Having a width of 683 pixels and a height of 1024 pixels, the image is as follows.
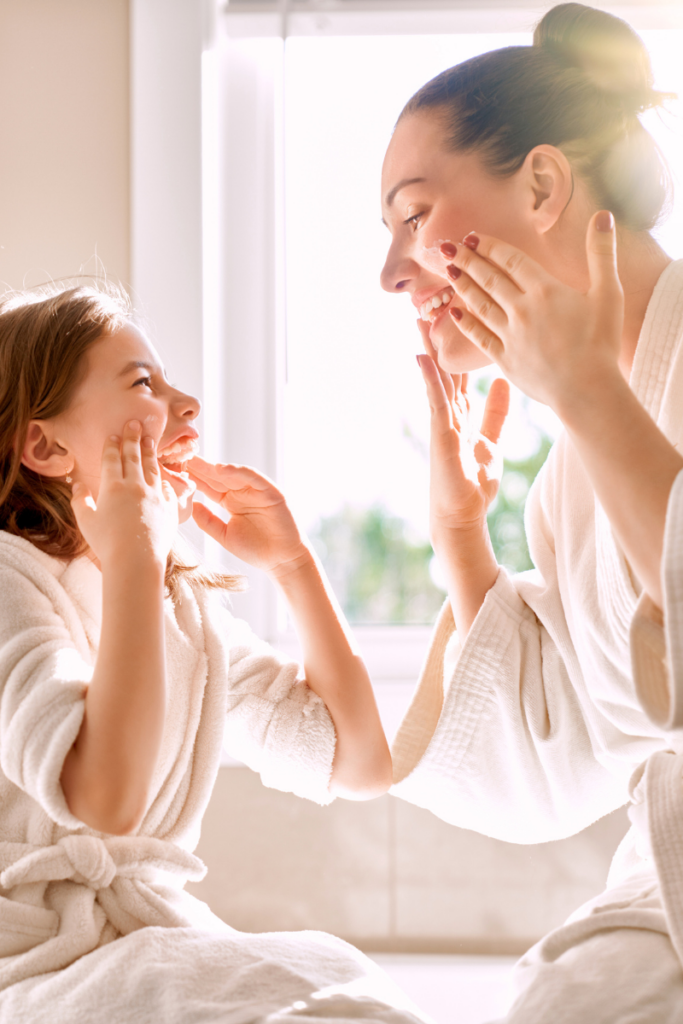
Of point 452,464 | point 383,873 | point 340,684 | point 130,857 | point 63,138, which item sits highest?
point 63,138

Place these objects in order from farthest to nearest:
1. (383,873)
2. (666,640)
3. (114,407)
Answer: (383,873) → (114,407) → (666,640)

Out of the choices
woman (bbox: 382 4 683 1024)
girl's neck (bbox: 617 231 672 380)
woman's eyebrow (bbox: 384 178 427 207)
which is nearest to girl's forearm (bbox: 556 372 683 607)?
woman (bbox: 382 4 683 1024)

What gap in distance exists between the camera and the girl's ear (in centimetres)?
93

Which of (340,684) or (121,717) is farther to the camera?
(340,684)

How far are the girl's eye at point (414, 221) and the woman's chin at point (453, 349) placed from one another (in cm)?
11

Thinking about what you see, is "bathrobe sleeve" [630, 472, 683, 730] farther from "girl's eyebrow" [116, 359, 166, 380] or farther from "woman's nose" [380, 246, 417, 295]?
"girl's eyebrow" [116, 359, 166, 380]

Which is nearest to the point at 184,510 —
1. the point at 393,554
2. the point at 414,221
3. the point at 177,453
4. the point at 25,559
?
the point at 177,453

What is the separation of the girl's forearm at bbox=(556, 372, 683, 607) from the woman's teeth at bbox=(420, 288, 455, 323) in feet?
1.08

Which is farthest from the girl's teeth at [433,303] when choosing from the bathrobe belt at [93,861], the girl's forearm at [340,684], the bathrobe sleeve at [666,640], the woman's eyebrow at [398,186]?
the bathrobe belt at [93,861]

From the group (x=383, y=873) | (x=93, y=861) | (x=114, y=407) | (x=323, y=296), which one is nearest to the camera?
(x=93, y=861)

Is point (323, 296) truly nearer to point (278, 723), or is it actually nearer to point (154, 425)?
point (154, 425)

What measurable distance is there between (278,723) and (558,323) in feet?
1.72

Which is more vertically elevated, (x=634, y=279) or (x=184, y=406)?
(x=634, y=279)

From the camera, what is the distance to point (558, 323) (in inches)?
29.4
